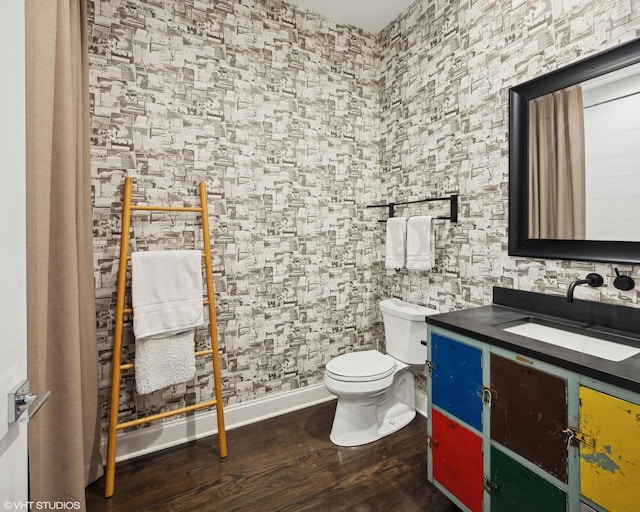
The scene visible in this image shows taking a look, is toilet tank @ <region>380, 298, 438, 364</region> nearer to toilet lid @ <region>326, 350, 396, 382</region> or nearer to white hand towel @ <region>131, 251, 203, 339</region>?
toilet lid @ <region>326, 350, 396, 382</region>

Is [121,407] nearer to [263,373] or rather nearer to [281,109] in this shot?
[263,373]

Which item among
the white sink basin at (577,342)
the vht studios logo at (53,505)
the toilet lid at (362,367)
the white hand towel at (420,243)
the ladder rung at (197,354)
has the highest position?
the white hand towel at (420,243)

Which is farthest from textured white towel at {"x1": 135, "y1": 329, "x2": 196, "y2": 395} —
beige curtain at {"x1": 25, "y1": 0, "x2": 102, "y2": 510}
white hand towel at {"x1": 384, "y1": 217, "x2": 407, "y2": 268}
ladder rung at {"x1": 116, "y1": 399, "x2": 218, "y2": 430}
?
white hand towel at {"x1": 384, "y1": 217, "x2": 407, "y2": 268}

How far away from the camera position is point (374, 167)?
9.04 ft

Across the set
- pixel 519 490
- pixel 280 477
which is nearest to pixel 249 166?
pixel 280 477

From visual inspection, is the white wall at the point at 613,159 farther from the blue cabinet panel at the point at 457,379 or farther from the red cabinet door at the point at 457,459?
the red cabinet door at the point at 457,459

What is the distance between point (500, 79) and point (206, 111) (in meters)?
1.69

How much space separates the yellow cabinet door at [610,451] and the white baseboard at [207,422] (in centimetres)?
173

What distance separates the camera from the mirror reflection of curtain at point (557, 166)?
5.03 feet

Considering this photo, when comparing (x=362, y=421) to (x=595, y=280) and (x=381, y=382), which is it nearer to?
(x=381, y=382)

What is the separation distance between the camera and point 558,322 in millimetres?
1554

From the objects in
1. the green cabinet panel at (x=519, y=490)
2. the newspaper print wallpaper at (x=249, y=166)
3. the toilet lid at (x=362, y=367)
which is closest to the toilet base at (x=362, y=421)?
the toilet lid at (x=362, y=367)

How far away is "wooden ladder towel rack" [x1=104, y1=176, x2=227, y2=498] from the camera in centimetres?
174

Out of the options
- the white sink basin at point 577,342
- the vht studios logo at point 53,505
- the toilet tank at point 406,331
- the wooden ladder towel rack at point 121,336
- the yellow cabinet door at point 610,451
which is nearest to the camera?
the yellow cabinet door at point 610,451
